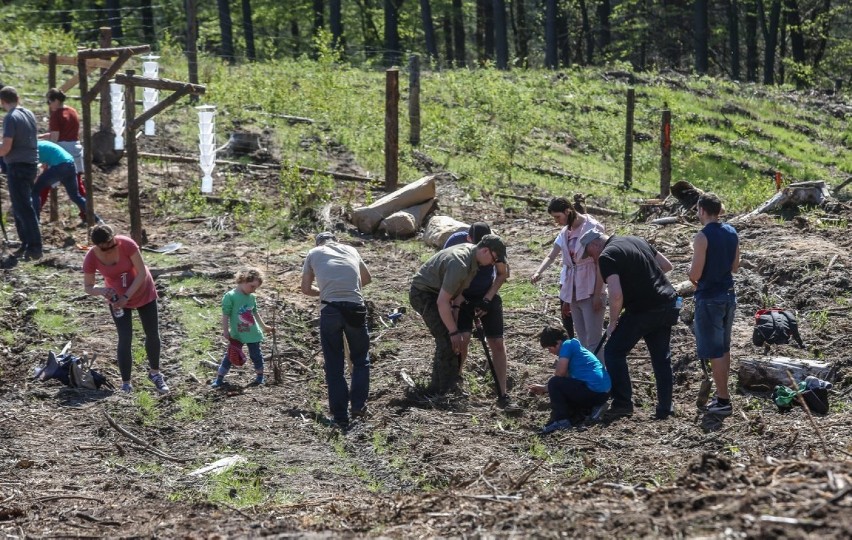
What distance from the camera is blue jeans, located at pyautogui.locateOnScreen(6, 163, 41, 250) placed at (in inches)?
511

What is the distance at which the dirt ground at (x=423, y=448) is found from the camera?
18.9ft

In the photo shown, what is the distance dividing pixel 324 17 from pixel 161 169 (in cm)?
2955

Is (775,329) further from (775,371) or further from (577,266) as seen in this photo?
(577,266)

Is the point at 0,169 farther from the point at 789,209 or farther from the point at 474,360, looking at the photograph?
the point at 789,209

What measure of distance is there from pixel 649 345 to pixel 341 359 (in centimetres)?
245

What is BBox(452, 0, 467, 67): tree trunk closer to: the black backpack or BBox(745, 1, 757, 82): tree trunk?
BBox(745, 1, 757, 82): tree trunk

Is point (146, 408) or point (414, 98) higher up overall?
point (414, 98)

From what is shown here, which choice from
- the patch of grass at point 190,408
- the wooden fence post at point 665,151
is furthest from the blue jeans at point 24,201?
the wooden fence post at point 665,151

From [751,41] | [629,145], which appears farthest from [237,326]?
[751,41]

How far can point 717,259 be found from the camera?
338 inches

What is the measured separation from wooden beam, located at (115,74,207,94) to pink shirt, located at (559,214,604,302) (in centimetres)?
500

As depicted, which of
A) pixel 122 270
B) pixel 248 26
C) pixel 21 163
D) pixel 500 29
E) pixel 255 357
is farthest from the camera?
pixel 248 26

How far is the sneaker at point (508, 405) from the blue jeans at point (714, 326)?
1.54 m

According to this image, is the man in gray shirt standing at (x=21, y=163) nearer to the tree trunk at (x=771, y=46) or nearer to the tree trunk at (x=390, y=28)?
the tree trunk at (x=390, y=28)
